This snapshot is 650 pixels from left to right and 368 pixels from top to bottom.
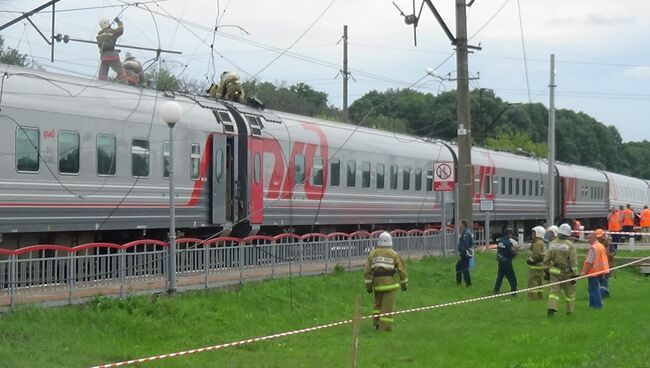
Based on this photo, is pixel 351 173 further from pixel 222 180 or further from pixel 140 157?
pixel 140 157

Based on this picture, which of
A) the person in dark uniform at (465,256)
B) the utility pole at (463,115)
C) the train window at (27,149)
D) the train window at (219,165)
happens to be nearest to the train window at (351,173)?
the utility pole at (463,115)

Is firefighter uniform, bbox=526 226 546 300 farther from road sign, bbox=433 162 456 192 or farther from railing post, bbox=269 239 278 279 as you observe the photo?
railing post, bbox=269 239 278 279

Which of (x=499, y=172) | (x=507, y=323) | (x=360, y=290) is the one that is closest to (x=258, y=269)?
(x=360, y=290)

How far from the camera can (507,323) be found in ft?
67.9

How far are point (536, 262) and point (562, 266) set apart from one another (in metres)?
3.05

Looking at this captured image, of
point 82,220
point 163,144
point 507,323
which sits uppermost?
point 163,144

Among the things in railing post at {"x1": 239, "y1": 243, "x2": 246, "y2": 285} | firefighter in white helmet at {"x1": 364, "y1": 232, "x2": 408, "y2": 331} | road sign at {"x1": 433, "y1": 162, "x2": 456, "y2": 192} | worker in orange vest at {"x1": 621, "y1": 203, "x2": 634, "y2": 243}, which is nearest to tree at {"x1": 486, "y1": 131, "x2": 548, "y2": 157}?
worker in orange vest at {"x1": 621, "y1": 203, "x2": 634, "y2": 243}

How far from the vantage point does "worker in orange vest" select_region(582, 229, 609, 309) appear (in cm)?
2262

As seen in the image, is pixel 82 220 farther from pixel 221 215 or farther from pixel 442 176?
pixel 442 176

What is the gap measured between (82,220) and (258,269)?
12.1 feet

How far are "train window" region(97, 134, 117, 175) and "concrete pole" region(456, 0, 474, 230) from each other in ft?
39.0

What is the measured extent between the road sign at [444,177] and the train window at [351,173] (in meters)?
3.76

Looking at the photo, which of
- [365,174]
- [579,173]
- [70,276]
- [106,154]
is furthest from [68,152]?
[579,173]

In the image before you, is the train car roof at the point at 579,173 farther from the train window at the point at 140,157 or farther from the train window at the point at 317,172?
the train window at the point at 140,157
